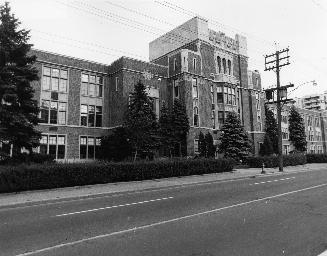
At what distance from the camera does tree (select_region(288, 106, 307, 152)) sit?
62438mm

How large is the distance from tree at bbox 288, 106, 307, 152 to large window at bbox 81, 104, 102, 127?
135 feet

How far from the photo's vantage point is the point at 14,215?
1101cm

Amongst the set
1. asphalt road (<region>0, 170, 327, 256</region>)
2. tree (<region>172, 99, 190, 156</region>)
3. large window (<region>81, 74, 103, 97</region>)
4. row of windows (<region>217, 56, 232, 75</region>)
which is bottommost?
asphalt road (<region>0, 170, 327, 256</region>)

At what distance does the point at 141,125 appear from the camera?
3056cm

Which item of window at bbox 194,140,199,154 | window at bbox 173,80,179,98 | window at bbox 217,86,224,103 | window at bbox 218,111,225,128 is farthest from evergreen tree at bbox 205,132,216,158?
window at bbox 217,86,224,103

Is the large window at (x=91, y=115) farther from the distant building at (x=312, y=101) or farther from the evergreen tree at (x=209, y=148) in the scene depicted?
the distant building at (x=312, y=101)

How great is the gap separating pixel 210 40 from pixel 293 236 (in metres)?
Answer: 42.0

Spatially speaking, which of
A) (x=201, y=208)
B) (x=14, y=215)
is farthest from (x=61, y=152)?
(x=201, y=208)

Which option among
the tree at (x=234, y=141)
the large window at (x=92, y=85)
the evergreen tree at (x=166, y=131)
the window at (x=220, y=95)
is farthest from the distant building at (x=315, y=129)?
the large window at (x=92, y=85)

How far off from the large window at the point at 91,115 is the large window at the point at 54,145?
346cm

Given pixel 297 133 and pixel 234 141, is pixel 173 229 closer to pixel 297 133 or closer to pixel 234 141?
pixel 234 141

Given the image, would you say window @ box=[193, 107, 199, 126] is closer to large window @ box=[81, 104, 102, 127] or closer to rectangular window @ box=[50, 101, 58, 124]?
large window @ box=[81, 104, 102, 127]

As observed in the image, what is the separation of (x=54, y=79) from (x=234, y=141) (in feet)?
74.0

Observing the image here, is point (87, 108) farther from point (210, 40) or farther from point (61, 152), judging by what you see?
point (210, 40)
